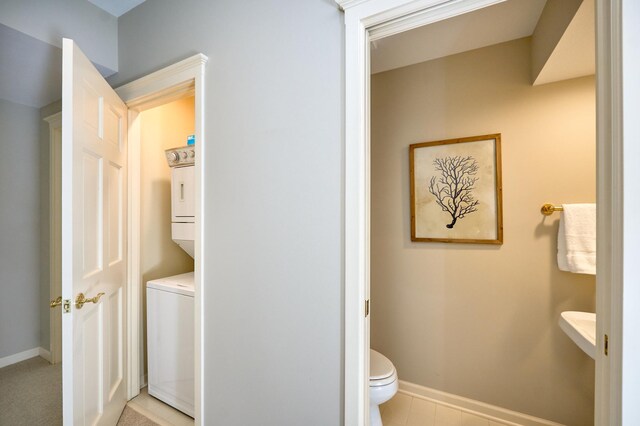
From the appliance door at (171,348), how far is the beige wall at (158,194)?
26 centimetres

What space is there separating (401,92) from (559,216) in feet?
4.38

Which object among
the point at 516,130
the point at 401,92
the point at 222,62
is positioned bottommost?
the point at 516,130

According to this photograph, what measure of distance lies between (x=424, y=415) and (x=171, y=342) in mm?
1743

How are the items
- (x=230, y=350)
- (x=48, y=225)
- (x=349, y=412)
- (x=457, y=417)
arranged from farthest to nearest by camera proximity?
(x=48, y=225) → (x=457, y=417) → (x=230, y=350) → (x=349, y=412)

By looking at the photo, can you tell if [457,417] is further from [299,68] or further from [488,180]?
[299,68]

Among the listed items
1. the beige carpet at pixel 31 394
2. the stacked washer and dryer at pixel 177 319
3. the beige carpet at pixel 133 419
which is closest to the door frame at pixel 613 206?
the stacked washer and dryer at pixel 177 319

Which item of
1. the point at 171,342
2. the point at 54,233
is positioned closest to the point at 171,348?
the point at 171,342

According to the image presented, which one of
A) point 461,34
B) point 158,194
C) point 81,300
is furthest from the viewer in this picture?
point 158,194

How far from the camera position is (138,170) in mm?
1976

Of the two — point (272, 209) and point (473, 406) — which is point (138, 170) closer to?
point (272, 209)

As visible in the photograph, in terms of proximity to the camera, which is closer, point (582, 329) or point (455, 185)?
point (582, 329)

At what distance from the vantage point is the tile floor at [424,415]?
183cm

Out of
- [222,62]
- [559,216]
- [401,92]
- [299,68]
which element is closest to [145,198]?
[222,62]

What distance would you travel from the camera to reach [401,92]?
217 cm
